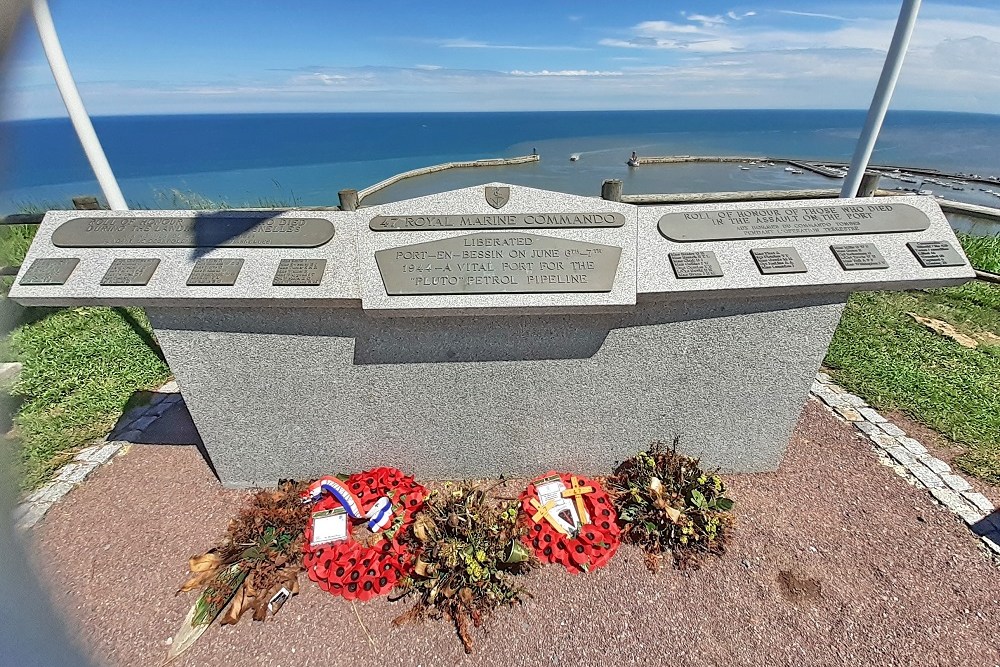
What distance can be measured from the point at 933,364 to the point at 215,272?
737cm

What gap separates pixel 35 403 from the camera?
4.99 m

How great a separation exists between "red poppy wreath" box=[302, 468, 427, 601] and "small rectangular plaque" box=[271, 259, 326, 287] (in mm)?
1668

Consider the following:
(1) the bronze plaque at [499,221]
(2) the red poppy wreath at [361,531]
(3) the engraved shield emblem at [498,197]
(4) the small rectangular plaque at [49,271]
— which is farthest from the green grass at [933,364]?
(4) the small rectangular plaque at [49,271]

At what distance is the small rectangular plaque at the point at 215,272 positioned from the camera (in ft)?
10.3

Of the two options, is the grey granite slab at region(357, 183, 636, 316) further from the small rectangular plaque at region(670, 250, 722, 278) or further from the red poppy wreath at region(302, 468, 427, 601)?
the red poppy wreath at region(302, 468, 427, 601)

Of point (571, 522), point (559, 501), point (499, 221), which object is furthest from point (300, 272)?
point (571, 522)

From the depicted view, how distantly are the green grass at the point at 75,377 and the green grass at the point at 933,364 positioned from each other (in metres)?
8.04

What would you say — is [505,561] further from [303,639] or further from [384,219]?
[384,219]

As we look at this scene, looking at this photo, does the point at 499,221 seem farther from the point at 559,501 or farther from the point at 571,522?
the point at 571,522

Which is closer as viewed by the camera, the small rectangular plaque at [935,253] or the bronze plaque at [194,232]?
the small rectangular plaque at [935,253]

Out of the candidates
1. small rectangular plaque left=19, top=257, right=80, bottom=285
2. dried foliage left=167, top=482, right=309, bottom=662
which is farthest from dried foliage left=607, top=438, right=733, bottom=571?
small rectangular plaque left=19, top=257, right=80, bottom=285

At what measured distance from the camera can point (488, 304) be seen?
306 cm

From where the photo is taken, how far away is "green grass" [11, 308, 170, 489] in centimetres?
450

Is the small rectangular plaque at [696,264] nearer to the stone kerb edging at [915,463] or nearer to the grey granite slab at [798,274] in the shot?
the grey granite slab at [798,274]
